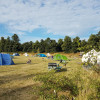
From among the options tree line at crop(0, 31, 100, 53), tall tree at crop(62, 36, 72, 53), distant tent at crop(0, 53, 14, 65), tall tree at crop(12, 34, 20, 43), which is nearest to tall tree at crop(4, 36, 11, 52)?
tree line at crop(0, 31, 100, 53)

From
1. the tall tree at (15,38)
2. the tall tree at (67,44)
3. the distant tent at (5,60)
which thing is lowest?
the distant tent at (5,60)

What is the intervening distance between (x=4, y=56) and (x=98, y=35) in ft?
131

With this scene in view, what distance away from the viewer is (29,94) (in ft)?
17.3

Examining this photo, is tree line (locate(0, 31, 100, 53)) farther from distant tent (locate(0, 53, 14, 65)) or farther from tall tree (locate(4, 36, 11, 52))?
distant tent (locate(0, 53, 14, 65))

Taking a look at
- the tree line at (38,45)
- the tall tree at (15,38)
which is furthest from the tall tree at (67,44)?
the tall tree at (15,38)

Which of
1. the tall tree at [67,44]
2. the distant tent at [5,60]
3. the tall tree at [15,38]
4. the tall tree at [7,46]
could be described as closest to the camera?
the distant tent at [5,60]

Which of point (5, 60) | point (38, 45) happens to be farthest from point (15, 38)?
point (5, 60)

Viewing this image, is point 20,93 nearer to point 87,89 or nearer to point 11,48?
point 87,89


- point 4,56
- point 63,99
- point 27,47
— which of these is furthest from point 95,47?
point 27,47

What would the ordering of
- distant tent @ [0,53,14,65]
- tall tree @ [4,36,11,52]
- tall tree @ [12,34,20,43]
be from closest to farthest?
1. distant tent @ [0,53,14,65]
2. tall tree @ [4,36,11,52]
3. tall tree @ [12,34,20,43]

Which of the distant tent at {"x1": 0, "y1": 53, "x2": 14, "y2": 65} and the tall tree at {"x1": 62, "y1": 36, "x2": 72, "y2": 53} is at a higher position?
the tall tree at {"x1": 62, "y1": 36, "x2": 72, "y2": 53}

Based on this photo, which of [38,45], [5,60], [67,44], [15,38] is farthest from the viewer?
[15,38]

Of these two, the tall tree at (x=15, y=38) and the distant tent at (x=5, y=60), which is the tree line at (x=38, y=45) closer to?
the tall tree at (x=15, y=38)

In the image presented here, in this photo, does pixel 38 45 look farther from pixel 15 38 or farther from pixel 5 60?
pixel 5 60
